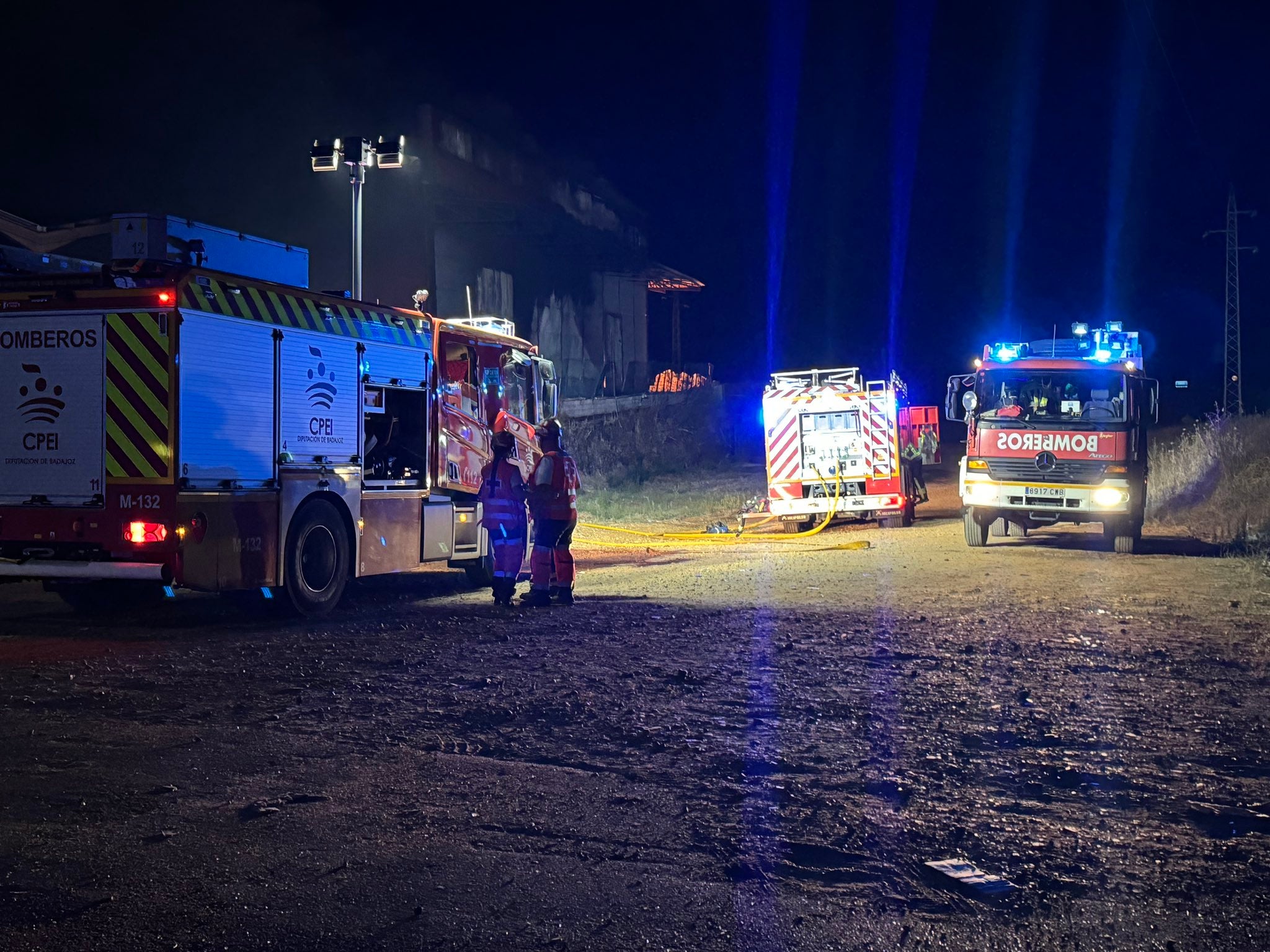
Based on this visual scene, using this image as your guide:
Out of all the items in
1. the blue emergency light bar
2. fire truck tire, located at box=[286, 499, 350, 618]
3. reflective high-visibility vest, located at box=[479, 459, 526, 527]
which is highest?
the blue emergency light bar

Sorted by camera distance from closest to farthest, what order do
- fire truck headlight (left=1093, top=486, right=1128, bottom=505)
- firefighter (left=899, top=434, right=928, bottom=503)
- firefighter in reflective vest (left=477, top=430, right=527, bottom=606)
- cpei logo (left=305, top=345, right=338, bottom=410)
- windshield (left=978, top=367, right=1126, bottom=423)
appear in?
cpei logo (left=305, top=345, right=338, bottom=410)
firefighter in reflective vest (left=477, top=430, right=527, bottom=606)
fire truck headlight (left=1093, top=486, right=1128, bottom=505)
windshield (left=978, top=367, right=1126, bottom=423)
firefighter (left=899, top=434, right=928, bottom=503)

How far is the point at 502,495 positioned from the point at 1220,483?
49.9 feet

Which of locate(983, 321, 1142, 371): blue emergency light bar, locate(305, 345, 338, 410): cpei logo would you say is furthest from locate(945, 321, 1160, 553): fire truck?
locate(305, 345, 338, 410): cpei logo

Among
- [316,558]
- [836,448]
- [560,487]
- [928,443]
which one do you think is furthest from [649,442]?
[316,558]

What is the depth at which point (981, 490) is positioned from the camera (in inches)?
643

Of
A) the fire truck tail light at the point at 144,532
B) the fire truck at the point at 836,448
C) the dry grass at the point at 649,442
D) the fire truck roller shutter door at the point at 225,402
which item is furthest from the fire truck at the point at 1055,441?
the dry grass at the point at 649,442

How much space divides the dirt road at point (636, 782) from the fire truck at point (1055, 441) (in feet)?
18.9

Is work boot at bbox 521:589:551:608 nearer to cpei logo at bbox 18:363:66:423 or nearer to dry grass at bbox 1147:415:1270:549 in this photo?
cpei logo at bbox 18:363:66:423

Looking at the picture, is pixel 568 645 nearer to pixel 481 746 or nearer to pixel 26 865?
pixel 481 746

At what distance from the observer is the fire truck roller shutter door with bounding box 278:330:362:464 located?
35.1 ft

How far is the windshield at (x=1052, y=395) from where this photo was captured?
16156 mm

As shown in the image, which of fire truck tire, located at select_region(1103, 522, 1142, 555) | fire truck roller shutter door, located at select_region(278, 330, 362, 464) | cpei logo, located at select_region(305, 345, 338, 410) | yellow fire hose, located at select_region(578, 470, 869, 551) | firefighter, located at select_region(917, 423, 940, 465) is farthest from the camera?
firefighter, located at select_region(917, 423, 940, 465)

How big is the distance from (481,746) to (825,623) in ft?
14.8

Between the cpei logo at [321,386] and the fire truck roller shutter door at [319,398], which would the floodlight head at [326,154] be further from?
the cpei logo at [321,386]
